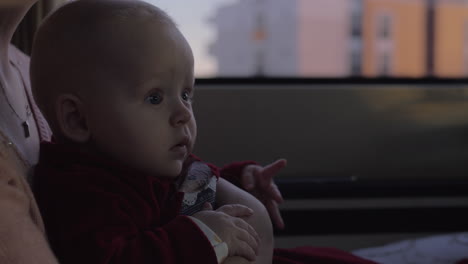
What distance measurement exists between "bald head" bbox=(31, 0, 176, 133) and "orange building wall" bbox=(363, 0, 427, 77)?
148 cm

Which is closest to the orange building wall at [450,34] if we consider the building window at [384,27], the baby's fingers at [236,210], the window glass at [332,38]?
the window glass at [332,38]

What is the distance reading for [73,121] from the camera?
2.34ft

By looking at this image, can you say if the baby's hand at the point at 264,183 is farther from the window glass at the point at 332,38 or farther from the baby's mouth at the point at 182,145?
the window glass at the point at 332,38

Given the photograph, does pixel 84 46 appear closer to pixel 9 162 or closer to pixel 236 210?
pixel 9 162

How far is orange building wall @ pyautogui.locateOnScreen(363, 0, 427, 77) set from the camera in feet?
6.78

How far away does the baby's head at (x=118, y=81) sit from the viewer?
0.69 m

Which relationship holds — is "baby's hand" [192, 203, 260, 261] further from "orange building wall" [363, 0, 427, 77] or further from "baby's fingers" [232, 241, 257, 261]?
"orange building wall" [363, 0, 427, 77]

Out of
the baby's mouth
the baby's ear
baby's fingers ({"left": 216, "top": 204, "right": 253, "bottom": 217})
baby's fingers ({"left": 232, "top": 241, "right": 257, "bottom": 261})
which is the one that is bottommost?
baby's fingers ({"left": 232, "top": 241, "right": 257, "bottom": 261})

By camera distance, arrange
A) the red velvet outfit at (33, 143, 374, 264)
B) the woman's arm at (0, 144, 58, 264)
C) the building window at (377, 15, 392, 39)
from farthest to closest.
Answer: the building window at (377, 15, 392, 39), the red velvet outfit at (33, 143, 374, 264), the woman's arm at (0, 144, 58, 264)

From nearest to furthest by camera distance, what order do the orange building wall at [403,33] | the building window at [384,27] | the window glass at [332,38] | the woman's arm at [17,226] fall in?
the woman's arm at [17,226], the window glass at [332,38], the orange building wall at [403,33], the building window at [384,27]

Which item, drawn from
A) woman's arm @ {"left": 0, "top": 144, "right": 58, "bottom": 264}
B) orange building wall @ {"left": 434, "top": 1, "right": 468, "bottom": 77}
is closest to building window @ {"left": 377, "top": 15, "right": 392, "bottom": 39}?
orange building wall @ {"left": 434, "top": 1, "right": 468, "bottom": 77}

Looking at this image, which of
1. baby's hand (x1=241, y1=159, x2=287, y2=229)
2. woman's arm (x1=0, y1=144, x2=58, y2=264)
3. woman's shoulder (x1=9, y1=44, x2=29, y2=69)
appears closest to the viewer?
woman's arm (x1=0, y1=144, x2=58, y2=264)

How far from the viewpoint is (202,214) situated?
693mm

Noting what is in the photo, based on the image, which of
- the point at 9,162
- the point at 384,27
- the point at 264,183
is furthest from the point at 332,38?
the point at 9,162
